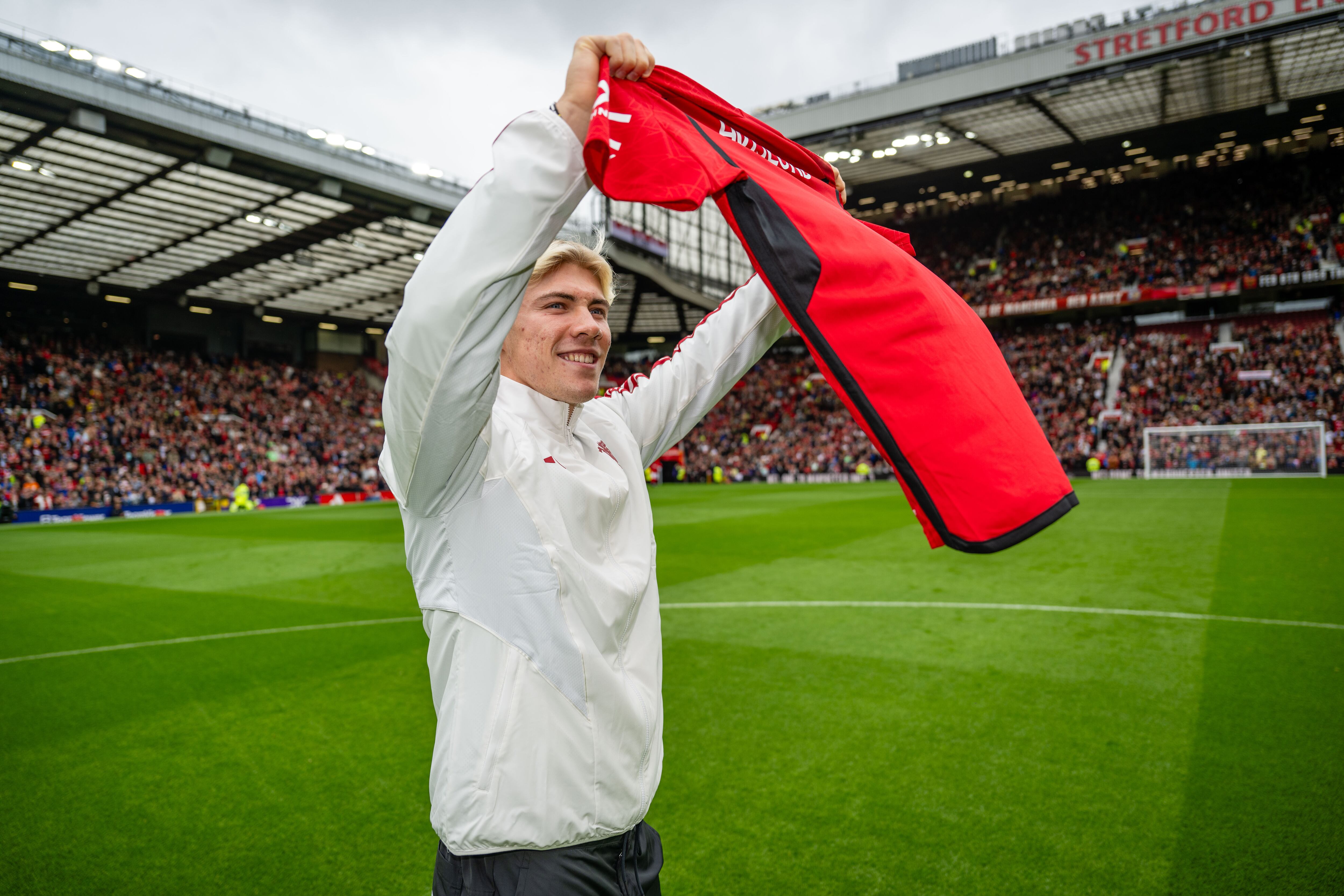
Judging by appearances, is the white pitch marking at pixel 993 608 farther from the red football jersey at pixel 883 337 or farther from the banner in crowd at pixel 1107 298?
the banner in crowd at pixel 1107 298

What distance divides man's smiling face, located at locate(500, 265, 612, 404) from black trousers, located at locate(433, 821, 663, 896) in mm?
996

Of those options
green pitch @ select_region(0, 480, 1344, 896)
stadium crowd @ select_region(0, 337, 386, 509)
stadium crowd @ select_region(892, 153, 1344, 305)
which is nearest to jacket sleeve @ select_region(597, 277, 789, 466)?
green pitch @ select_region(0, 480, 1344, 896)

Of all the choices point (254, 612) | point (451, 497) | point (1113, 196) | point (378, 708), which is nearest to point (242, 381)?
point (254, 612)

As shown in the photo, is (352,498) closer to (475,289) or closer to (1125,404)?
(1125,404)

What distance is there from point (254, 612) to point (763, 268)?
10.2 meters

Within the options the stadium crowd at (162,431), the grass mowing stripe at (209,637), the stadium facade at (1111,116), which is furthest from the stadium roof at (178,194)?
the stadium facade at (1111,116)

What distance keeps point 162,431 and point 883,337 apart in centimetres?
4014

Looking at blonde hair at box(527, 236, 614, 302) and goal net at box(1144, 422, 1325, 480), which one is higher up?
blonde hair at box(527, 236, 614, 302)

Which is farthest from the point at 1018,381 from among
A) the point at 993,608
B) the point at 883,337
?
the point at 883,337

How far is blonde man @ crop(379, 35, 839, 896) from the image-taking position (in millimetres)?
1382

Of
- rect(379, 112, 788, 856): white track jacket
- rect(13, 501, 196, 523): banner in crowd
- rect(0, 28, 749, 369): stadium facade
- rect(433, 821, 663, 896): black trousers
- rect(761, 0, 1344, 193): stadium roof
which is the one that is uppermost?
rect(761, 0, 1344, 193): stadium roof

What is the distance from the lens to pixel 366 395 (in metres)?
44.8

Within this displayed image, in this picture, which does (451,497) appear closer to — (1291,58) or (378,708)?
(378,708)

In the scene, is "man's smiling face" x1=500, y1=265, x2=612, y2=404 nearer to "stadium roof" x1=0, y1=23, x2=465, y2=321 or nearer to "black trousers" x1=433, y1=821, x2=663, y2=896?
"black trousers" x1=433, y1=821, x2=663, y2=896
